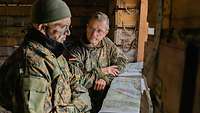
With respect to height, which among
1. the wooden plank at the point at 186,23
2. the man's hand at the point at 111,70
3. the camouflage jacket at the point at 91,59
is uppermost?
the wooden plank at the point at 186,23

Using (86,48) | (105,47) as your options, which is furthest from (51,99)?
(105,47)

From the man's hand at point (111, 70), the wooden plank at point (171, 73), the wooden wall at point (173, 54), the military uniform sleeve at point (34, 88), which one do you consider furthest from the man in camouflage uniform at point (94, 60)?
the wooden plank at point (171, 73)

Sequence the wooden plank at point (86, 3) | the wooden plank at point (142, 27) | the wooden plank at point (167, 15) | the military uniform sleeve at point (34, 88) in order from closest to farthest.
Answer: the wooden plank at point (167, 15), the military uniform sleeve at point (34, 88), the wooden plank at point (142, 27), the wooden plank at point (86, 3)

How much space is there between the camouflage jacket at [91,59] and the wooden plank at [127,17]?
162 centimetres

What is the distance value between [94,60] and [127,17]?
6.57ft

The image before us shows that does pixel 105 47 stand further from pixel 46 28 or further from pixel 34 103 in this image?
pixel 34 103

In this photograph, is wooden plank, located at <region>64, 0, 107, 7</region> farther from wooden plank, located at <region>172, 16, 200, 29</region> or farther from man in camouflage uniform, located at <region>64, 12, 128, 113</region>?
wooden plank, located at <region>172, 16, 200, 29</region>

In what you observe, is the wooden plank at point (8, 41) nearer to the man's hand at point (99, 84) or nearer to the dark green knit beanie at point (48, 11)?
the man's hand at point (99, 84)

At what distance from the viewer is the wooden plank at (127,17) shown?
5516 millimetres

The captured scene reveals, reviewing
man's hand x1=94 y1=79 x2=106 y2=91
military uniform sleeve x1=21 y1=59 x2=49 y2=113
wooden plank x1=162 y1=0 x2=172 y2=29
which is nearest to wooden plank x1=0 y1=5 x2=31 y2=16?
man's hand x1=94 y1=79 x2=106 y2=91

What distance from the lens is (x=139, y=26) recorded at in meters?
5.50

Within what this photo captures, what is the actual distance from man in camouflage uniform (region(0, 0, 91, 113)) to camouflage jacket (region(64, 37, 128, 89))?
1.07 metres

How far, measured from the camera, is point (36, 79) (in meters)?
2.00

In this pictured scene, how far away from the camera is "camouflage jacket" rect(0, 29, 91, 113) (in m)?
1.99
